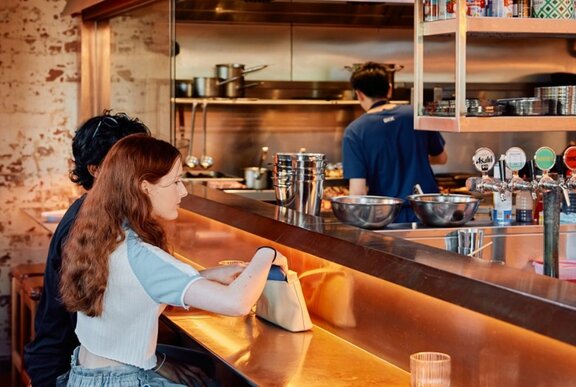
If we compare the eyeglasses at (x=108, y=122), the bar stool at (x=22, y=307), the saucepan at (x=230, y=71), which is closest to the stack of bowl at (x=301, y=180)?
the eyeglasses at (x=108, y=122)

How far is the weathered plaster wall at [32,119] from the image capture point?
7.18 metres

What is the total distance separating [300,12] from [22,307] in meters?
3.58

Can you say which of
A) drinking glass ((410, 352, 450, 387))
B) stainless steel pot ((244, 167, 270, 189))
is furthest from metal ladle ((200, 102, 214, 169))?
drinking glass ((410, 352, 450, 387))

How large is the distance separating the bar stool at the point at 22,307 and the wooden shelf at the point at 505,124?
2.66 meters

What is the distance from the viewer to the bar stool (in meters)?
6.13

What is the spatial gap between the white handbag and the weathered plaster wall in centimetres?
393

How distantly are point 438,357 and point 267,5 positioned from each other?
6.11m

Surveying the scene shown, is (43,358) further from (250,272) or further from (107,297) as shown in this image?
(250,272)

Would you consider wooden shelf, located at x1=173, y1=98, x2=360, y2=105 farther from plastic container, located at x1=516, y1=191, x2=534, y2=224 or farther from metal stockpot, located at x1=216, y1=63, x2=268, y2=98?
plastic container, located at x1=516, y1=191, x2=534, y2=224

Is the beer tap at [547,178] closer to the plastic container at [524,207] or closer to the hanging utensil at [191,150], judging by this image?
the plastic container at [524,207]

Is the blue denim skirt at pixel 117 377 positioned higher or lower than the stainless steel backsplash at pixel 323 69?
lower

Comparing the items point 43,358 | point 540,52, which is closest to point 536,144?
point 540,52

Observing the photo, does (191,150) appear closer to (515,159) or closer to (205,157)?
(205,157)

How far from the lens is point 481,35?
4633mm
